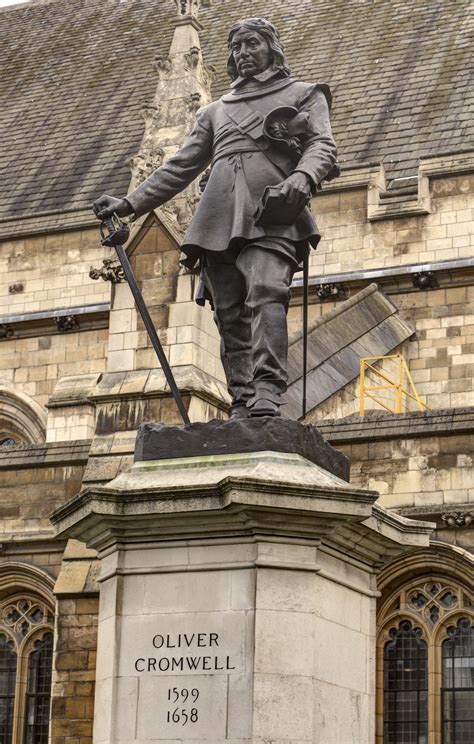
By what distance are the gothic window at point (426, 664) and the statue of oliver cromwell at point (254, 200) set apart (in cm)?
705

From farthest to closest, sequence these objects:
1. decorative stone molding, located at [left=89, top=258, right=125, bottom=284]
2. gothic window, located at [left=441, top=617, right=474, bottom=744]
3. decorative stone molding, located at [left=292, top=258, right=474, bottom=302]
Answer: decorative stone molding, located at [left=292, top=258, right=474, bottom=302] < decorative stone molding, located at [left=89, top=258, right=125, bottom=284] < gothic window, located at [left=441, top=617, right=474, bottom=744]

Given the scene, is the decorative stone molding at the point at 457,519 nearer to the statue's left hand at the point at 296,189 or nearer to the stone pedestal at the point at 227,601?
the stone pedestal at the point at 227,601

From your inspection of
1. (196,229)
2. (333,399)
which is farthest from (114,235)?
(333,399)

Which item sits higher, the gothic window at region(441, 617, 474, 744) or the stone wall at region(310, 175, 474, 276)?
the stone wall at region(310, 175, 474, 276)

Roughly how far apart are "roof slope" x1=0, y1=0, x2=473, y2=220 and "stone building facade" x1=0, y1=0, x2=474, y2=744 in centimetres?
5

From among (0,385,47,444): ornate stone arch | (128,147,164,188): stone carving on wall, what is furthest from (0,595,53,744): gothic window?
(0,385,47,444): ornate stone arch

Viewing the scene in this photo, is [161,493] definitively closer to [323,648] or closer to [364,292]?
[323,648]

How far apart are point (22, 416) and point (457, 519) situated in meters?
10.5

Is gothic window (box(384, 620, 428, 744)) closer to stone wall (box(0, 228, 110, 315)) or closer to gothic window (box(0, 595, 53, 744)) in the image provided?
gothic window (box(0, 595, 53, 744))

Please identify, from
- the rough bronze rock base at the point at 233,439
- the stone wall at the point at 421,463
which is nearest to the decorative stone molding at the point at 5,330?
the stone wall at the point at 421,463

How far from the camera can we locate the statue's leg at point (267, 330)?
25.6ft

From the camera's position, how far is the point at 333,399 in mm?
18641

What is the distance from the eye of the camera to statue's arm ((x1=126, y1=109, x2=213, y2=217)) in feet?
27.8

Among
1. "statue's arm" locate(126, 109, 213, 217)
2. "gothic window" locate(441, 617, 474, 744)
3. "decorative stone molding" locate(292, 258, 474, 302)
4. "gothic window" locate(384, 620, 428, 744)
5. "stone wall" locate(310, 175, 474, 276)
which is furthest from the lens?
"stone wall" locate(310, 175, 474, 276)
